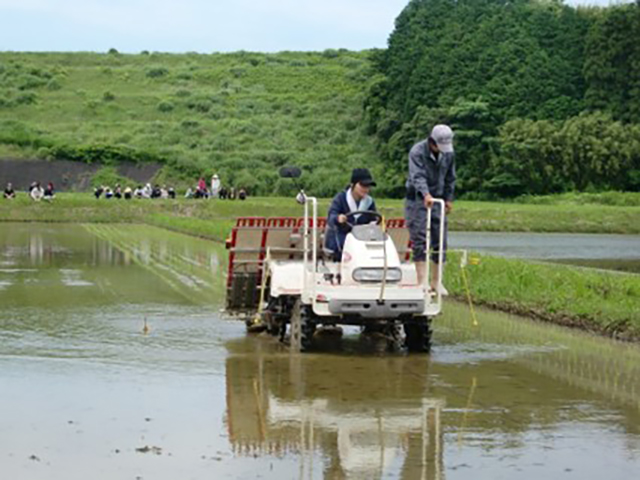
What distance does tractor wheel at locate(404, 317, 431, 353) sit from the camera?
11.9m

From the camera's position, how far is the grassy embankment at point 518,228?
1459 cm

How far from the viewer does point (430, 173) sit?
40.3 feet

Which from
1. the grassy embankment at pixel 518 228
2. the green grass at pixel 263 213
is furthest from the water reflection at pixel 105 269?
the green grass at pixel 263 213

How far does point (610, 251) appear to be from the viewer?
33.5 meters

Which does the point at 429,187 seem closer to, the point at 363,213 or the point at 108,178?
the point at 363,213

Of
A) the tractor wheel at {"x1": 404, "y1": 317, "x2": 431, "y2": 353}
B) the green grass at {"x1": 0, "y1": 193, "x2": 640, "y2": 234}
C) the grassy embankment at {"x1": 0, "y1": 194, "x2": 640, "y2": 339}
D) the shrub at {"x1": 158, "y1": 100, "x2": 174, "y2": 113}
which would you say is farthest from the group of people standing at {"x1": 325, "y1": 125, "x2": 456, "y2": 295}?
the shrub at {"x1": 158, "y1": 100, "x2": 174, "y2": 113}

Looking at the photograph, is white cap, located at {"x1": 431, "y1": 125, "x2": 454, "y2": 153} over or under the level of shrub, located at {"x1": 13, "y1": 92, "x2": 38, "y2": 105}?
under

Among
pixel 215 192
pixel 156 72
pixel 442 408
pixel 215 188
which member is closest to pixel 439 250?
pixel 442 408

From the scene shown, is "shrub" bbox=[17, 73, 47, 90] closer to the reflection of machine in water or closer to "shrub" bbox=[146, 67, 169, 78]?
"shrub" bbox=[146, 67, 169, 78]

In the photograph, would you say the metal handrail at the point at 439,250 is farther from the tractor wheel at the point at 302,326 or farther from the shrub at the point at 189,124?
the shrub at the point at 189,124

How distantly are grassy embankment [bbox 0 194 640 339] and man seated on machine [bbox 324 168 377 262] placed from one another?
3219 millimetres

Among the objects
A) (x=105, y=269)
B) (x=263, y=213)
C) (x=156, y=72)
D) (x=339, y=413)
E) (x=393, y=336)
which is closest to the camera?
(x=339, y=413)

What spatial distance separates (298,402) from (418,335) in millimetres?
2997

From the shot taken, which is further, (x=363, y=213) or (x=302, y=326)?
(x=363, y=213)
